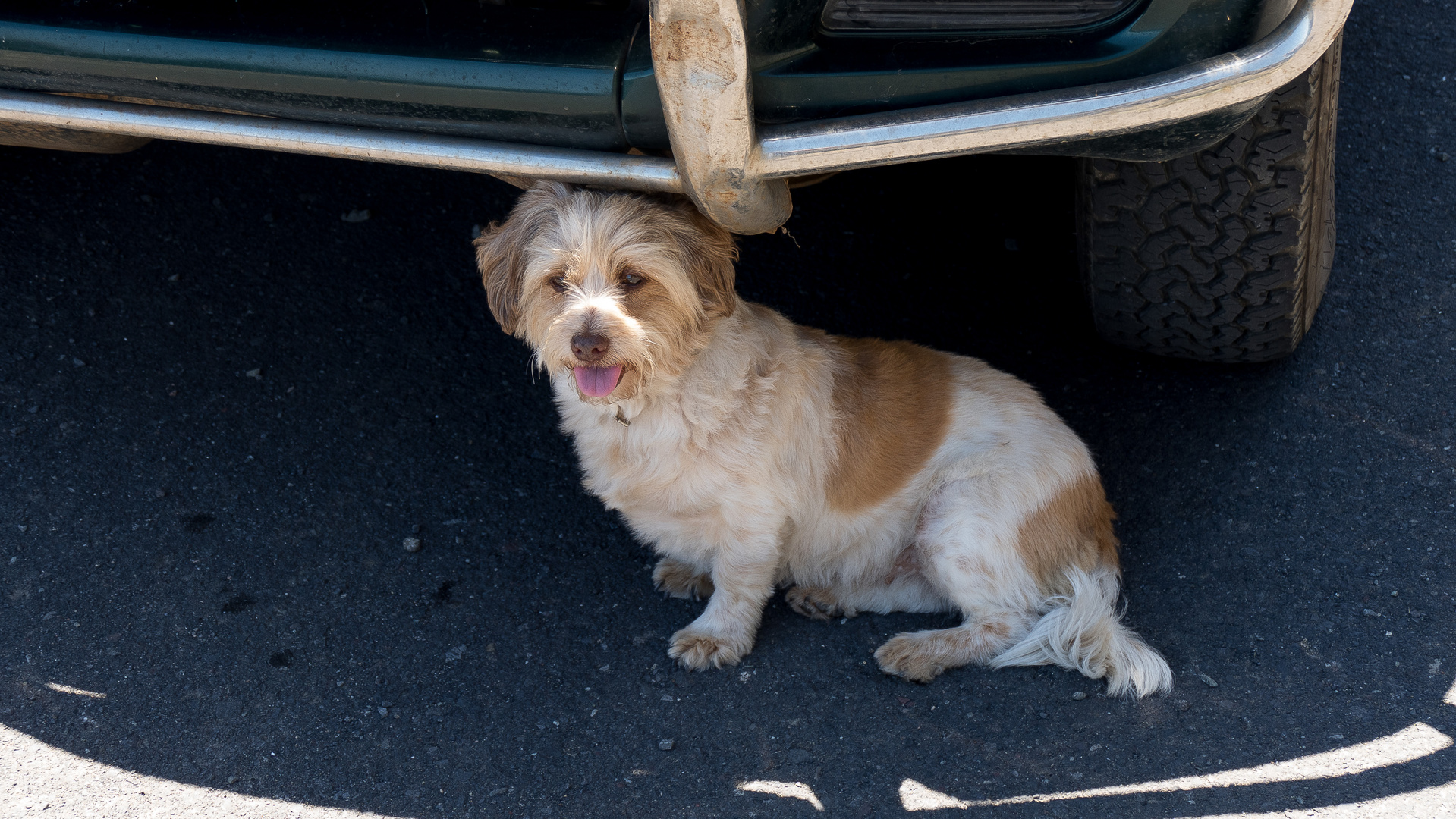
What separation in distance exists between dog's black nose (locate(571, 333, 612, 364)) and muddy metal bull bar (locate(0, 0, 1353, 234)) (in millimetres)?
413

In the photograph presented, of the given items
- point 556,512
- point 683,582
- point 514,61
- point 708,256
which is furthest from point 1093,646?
point 514,61

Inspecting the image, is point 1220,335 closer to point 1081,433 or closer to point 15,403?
point 1081,433

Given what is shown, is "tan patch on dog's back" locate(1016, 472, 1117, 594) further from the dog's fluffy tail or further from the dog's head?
the dog's head

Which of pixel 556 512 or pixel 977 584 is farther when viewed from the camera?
pixel 556 512

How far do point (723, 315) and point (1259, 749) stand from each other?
5.58 feet

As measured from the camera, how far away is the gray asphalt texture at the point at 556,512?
262cm

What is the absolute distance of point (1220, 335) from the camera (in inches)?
137

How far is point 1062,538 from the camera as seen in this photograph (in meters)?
3.01

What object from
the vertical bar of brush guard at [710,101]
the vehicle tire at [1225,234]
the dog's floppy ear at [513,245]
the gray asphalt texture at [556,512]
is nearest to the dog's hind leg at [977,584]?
the gray asphalt texture at [556,512]

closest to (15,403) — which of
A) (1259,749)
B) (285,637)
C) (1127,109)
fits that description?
(285,637)

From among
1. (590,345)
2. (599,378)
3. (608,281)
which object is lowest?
(599,378)

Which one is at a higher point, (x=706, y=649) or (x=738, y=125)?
(x=738, y=125)

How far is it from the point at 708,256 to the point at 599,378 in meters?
0.41

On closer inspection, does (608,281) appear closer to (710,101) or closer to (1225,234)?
(710,101)
